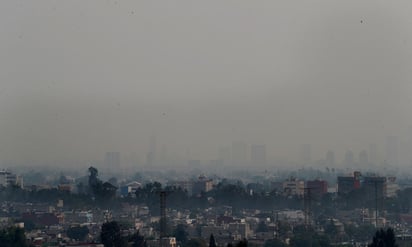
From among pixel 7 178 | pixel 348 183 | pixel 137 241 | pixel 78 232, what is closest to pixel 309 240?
pixel 137 241

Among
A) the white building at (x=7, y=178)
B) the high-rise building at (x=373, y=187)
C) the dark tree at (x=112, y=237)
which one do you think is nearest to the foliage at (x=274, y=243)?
the dark tree at (x=112, y=237)

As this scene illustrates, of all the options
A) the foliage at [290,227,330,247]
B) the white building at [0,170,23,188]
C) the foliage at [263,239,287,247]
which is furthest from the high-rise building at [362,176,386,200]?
the white building at [0,170,23,188]

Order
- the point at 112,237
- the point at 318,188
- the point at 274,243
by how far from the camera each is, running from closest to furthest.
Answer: the point at 112,237 → the point at 274,243 → the point at 318,188

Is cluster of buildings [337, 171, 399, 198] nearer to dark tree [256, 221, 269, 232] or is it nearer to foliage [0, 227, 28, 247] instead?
dark tree [256, 221, 269, 232]

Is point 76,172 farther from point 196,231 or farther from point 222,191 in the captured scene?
point 196,231

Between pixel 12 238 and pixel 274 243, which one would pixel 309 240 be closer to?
pixel 274 243

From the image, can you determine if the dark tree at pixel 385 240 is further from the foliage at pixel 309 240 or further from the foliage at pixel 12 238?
the foliage at pixel 12 238
